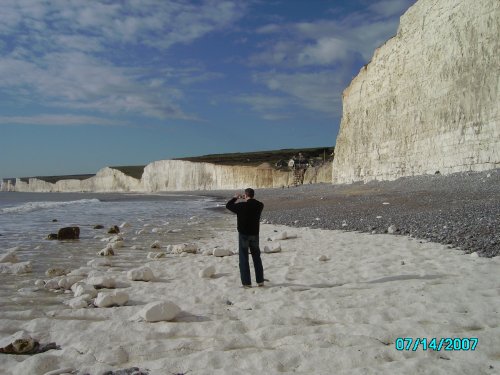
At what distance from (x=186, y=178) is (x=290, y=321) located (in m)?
83.4

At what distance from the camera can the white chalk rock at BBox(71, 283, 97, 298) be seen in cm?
511

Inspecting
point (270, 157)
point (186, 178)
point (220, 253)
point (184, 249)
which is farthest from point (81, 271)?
point (270, 157)

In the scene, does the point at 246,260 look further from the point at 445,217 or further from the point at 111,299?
the point at 445,217

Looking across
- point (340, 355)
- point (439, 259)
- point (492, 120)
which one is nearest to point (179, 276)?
point (340, 355)

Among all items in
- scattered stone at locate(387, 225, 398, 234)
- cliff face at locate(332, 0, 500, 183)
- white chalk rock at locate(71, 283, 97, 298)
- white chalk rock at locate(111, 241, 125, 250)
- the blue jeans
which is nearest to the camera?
white chalk rock at locate(71, 283, 97, 298)

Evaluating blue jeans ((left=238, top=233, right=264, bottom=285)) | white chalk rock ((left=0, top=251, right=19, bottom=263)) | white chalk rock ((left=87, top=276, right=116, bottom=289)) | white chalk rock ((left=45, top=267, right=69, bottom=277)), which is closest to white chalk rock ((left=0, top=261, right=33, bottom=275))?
white chalk rock ((left=45, top=267, right=69, bottom=277))

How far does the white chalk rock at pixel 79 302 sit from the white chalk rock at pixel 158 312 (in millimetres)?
955

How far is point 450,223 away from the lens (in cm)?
885

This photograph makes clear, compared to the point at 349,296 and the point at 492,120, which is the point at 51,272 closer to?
the point at 349,296

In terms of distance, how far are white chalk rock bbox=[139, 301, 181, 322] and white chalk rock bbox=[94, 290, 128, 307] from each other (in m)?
0.73

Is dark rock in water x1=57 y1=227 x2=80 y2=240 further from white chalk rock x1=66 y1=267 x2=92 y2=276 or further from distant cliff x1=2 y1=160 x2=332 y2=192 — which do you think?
distant cliff x1=2 y1=160 x2=332 y2=192

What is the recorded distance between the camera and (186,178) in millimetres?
86188

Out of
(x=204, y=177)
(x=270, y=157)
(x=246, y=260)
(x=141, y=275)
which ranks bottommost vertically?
(x=141, y=275)

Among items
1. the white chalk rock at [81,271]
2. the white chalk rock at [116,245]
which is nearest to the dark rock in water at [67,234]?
the white chalk rock at [116,245]
